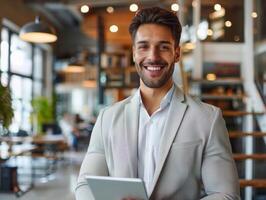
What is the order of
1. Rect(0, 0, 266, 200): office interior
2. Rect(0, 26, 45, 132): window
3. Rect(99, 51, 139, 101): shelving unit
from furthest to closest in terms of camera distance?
Rect(0, 26, 45, 132): window, Rect(99, 51, 139, 101): shelving unit, Rect(0, 0, 266, 200): office interior

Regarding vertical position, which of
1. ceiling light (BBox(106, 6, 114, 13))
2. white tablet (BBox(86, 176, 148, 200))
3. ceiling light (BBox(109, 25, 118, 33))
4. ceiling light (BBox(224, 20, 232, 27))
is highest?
ceiling light (BBox(106, 6, 114, 13))

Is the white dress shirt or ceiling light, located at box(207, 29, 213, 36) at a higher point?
ceiling light, located at box(207, 29, 213, 36)

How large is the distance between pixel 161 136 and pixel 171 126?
5cm

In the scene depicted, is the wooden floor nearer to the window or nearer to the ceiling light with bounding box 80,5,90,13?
the window

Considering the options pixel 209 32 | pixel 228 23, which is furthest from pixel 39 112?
pixel 228 23

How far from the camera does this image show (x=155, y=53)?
1.27m

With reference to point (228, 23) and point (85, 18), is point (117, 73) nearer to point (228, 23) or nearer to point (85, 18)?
point (85, 18)

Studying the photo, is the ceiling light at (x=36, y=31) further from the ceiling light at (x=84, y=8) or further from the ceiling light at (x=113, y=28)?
the ceiling light at (x=113, y=28)

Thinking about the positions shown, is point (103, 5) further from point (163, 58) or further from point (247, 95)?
point (163, 58)

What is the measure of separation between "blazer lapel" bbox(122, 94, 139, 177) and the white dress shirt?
0.6 inches

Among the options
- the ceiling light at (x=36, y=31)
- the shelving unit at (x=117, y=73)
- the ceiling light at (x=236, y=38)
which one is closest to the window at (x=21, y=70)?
the shelving unit at (x=117, y=73)

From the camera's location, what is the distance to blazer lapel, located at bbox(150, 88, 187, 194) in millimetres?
1212

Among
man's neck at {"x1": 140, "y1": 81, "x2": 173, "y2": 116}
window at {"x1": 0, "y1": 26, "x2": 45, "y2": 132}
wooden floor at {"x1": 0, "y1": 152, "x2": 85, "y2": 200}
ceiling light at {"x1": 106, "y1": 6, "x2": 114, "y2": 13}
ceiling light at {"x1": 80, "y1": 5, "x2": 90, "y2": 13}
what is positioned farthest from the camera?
window at {"x1": 0, "y1": 26, "x2": 45, "y2": 132}

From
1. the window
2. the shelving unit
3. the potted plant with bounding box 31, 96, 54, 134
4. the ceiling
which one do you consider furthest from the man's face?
the potted plant with bounding box 31, 96, 54, 134
